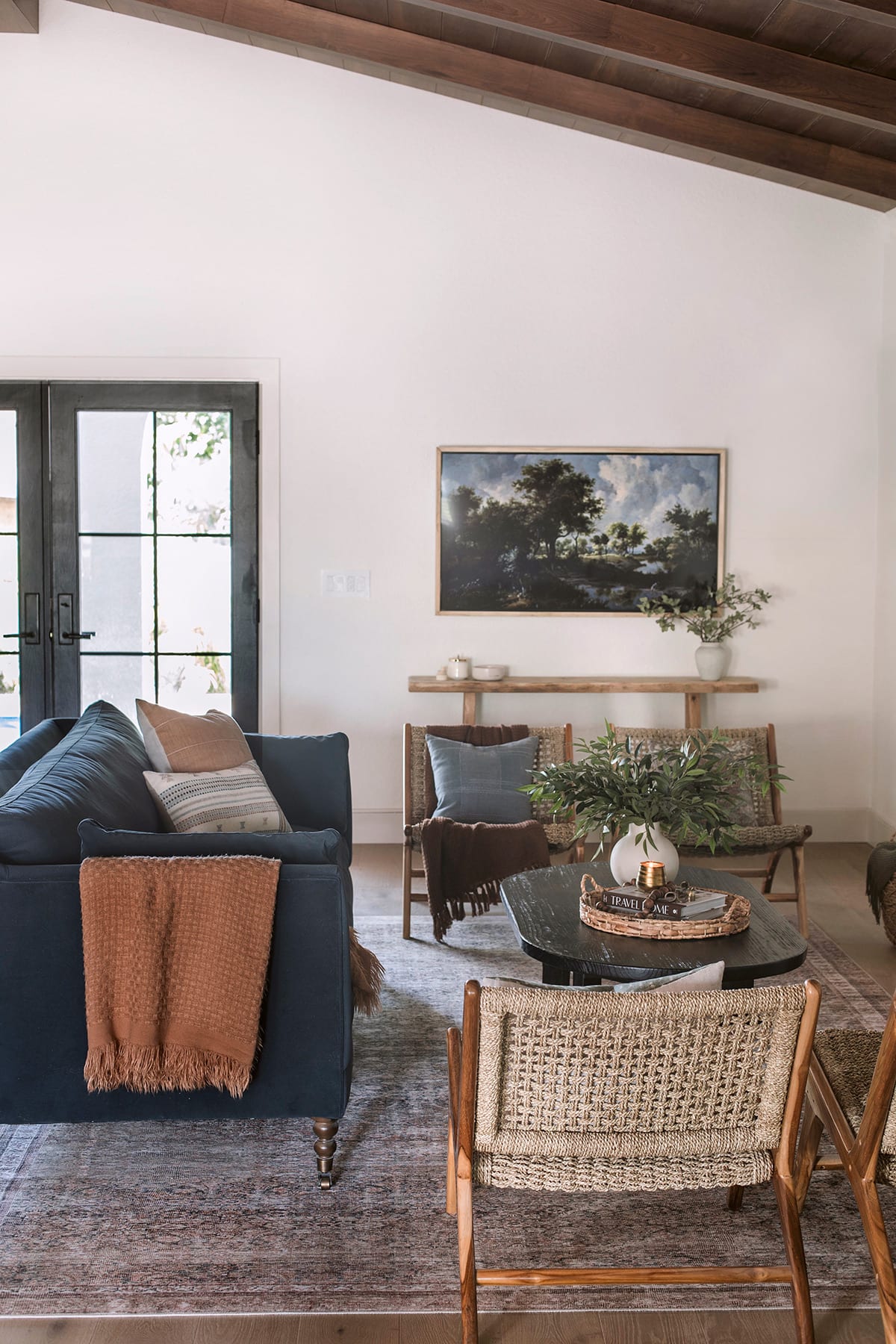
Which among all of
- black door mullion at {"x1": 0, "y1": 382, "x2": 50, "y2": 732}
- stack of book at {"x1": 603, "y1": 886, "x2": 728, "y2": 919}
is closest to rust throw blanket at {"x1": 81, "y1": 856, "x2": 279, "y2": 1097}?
stack of book at {"x1": 603, "y1": 886, "x2": 728, "y2": 919}

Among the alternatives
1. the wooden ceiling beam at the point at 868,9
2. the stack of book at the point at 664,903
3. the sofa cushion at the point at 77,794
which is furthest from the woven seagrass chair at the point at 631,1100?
the wooden ceiling beam at the point at 868,9

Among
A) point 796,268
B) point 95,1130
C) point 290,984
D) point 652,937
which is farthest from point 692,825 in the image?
point 796,268

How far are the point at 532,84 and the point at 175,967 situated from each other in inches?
166

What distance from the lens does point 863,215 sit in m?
5.58

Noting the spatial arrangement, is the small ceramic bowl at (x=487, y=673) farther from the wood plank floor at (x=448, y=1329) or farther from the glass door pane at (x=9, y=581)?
the wood plank floor at (x=448, y=1329)

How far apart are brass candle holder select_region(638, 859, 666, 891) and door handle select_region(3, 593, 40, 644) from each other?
12.3ft

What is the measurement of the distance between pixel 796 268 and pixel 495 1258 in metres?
4.88

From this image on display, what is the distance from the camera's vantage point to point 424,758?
4887mm

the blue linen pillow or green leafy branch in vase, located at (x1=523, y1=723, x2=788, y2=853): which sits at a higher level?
green leafy branch in vase, located at (x1=523, y1=723, x2=788, y2=853)

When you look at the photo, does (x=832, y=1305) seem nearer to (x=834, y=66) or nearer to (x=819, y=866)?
(x=819, y=866)

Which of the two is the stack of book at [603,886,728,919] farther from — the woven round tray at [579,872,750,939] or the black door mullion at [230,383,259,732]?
the black door mullion at [230,383,259,732]

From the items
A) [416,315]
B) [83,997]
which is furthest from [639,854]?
[416,315]

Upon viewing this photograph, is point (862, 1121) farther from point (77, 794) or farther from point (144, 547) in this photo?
point (144, 547)

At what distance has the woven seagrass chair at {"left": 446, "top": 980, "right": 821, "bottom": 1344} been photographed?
1.80m
